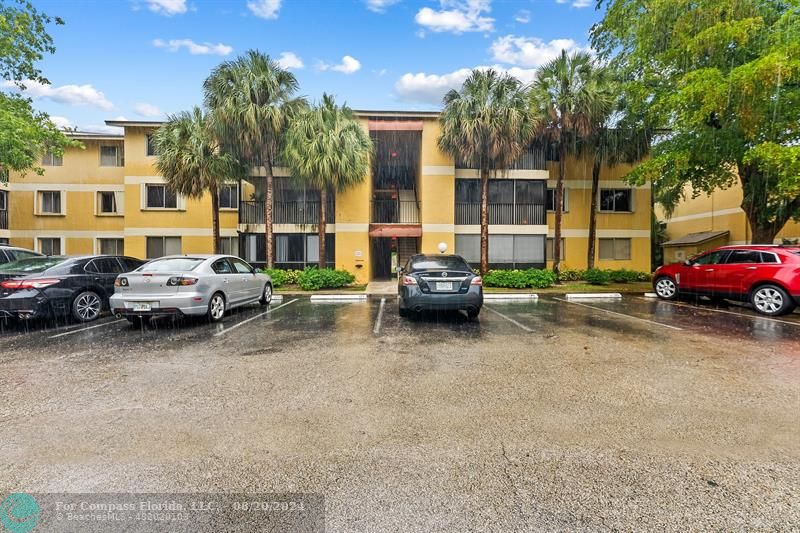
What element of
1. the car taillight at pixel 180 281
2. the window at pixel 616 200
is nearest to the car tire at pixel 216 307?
the car taillight at pixel 180 281

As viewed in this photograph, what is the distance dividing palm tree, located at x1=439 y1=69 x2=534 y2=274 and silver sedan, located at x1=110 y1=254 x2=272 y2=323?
36.7ft

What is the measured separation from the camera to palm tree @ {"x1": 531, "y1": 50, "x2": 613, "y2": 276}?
15781 mm

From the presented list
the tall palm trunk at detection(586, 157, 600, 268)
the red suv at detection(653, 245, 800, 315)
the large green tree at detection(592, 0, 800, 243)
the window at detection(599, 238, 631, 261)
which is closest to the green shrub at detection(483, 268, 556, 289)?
the tall palm trunk at detection(586, 157, 600, 268)

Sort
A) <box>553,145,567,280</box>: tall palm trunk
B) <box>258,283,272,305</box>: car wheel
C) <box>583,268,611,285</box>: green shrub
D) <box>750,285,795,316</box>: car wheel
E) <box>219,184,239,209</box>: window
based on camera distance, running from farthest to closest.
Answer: <box>219,184,239,209</box>: window
<box>553,145,567,280</box>: tall palm trunk
<box>583,268,611,285</box>: green shrub
<box>258,283,272,305</box>: car wheel
<box>750,285,795,316</box>: car wheel

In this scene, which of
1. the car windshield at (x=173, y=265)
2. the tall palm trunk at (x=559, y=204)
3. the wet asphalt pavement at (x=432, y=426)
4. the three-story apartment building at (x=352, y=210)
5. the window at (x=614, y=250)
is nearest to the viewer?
the wet asphalt pavement at (x=432, y=426)

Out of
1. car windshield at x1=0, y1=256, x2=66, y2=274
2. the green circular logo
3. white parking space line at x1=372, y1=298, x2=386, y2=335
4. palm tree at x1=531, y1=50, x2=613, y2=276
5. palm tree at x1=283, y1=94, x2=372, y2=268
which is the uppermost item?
palm tree at x1=531, y1=50, x2=613, y2=276

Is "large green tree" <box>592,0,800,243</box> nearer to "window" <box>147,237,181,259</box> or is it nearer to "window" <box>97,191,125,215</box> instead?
"window" <box>147,237,181,259</box>

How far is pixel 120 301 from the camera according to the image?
24.0ft

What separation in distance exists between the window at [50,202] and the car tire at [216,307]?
62.5ft

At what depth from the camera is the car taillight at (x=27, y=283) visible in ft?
24.4

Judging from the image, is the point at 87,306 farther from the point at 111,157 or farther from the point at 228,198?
the point at 111,157

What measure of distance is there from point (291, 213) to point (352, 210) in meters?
3.00

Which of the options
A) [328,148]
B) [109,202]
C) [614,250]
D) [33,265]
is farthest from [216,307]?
[614,250]

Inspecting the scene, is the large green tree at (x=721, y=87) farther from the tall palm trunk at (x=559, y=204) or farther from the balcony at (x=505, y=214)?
the balcony at (x=505, y=214)
